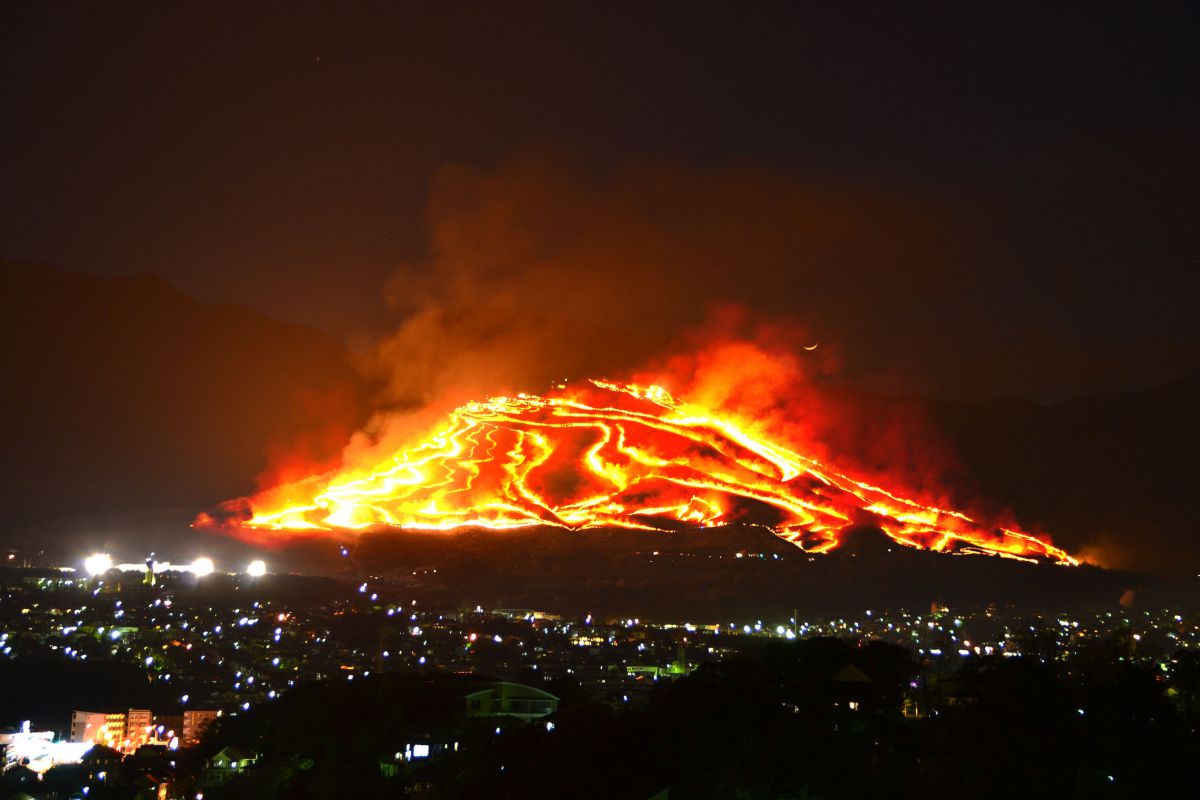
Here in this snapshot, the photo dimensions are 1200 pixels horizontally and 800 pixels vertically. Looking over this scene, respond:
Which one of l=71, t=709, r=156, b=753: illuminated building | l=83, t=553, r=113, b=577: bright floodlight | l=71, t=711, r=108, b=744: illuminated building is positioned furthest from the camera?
l=83, t=553, r=113, b=577: bright floodlight

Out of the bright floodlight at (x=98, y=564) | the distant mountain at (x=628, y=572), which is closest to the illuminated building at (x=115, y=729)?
the distant mountain at (x=628, y=572)

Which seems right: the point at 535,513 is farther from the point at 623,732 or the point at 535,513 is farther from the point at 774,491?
the point at 623,732

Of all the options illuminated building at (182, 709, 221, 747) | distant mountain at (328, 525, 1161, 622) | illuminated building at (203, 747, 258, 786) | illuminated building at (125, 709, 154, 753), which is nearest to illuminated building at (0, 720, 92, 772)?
illuminated building at (125, 709, 154, 753)

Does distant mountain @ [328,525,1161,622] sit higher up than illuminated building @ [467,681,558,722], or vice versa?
distant mountain @ [328,525,1161,622]

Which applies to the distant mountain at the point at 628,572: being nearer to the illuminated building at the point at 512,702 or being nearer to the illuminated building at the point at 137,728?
the illuminated building at the point at 137,728

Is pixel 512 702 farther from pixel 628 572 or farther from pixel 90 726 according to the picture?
pixel 628 572

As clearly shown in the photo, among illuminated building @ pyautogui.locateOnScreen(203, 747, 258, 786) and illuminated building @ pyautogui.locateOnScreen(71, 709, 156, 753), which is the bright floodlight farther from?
illuminated building @ pyautogui.locateOnScreen(203, 747, 258, 786)

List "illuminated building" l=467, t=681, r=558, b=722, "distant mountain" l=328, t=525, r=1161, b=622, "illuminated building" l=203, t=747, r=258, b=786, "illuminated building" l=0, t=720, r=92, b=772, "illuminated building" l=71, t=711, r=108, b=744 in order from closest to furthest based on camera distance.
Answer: "illuminated building" l=203, t=747, r=258, b=786
"illuminated building" l=467, t=681, r=558, b=722
"illuminated building" l=0, t=720, r=92, b=772
"illuminated building" l=71, t=711, r=108, b=744
"distant mountain" l=328, t=525, r=1161, b=622

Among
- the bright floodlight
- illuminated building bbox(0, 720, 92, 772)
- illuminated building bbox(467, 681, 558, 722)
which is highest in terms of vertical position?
the bright floodlight

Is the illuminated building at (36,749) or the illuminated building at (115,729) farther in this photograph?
the illuminated building at (115,729)
